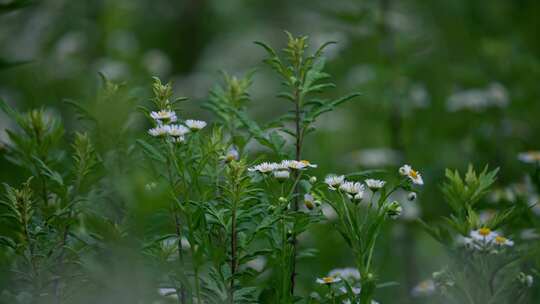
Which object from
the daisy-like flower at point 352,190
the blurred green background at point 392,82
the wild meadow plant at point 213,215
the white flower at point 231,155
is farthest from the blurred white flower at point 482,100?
the daisy-like flower at point 352,190

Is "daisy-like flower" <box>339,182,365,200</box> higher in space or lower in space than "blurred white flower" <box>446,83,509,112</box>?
lower

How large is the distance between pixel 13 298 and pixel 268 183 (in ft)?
1.73

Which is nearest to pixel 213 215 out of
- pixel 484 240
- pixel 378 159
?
pixel 484 240

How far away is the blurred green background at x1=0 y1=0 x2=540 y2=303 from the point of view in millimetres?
2918

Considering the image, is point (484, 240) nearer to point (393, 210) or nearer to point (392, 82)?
point (393, 210)

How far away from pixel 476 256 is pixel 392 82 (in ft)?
5.05

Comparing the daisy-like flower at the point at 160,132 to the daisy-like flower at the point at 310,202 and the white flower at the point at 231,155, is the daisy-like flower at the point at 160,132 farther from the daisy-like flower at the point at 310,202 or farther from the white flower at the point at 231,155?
the daisy-like flower at the point at 310,202

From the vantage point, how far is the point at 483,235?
56.8 inches

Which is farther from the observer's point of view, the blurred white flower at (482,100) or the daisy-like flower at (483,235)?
the blurred white flower at (482,100)

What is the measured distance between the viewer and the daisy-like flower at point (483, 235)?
1429 millimetres

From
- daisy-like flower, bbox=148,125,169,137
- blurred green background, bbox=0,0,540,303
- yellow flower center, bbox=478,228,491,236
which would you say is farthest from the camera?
blurred green background, bbox=0,0,540,303

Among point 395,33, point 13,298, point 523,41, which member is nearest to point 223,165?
point 13,298

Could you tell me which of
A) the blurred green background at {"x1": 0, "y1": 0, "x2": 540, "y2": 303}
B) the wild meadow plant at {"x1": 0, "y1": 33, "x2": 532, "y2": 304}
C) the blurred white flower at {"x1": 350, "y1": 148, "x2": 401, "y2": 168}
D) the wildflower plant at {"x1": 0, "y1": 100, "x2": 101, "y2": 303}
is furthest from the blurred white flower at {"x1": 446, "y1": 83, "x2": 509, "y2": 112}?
the wildflower plant at {"x1": 0, "y1": 100, "x2": 101, "y2": 303}

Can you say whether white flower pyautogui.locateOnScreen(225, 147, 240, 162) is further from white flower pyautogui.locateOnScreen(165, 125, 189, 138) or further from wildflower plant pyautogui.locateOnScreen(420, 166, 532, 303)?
wildflower plant pyautogui.locateOnScreen(420, 166, 532, 303)
